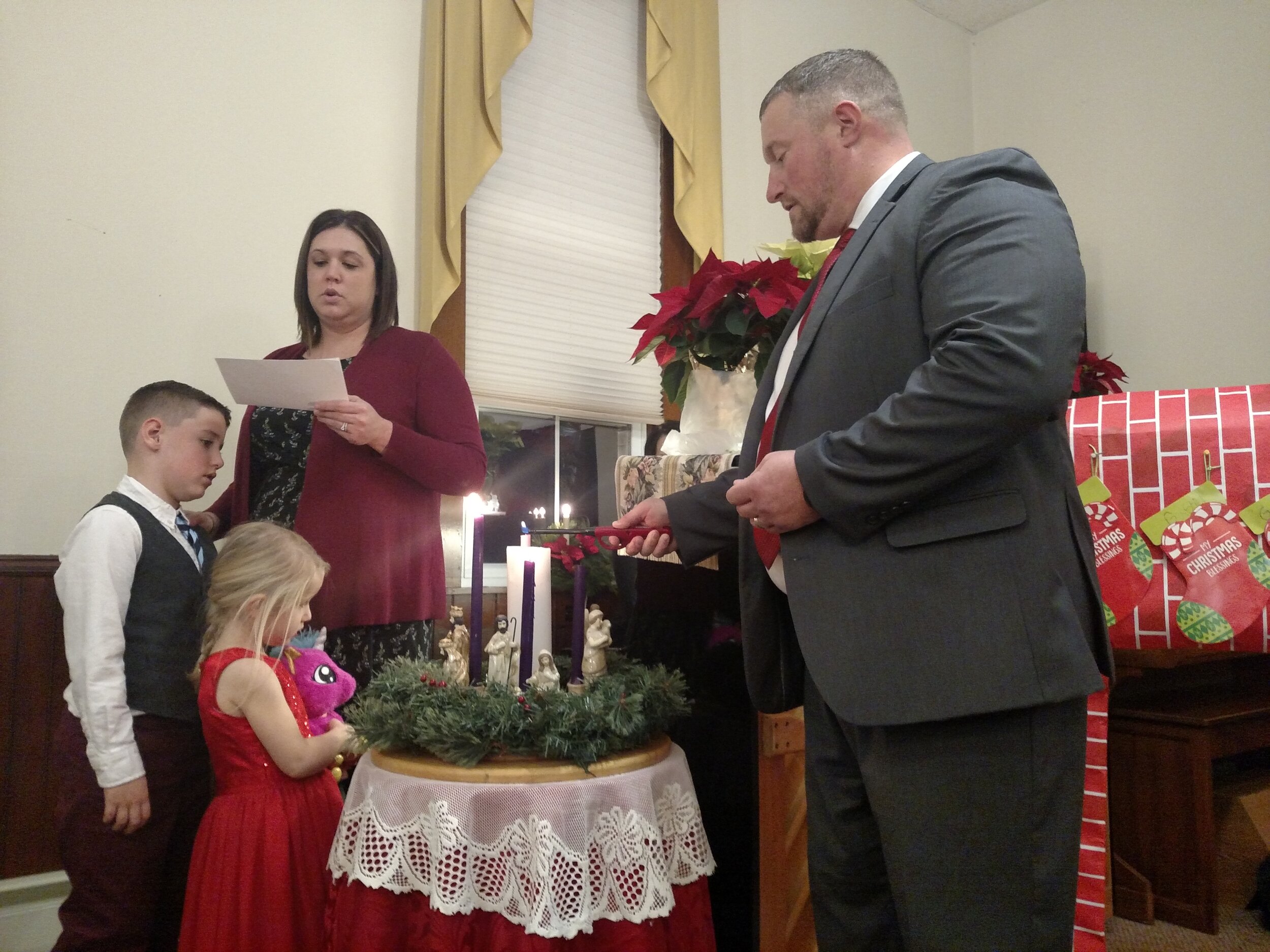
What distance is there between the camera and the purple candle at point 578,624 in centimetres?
148

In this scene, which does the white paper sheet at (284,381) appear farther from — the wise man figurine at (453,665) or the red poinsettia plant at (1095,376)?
the red poinsettia plant at (1095,376)

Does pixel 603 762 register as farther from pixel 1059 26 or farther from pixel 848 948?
pixel 1059 26

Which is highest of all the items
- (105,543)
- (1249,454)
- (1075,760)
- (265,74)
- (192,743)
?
(265,74)

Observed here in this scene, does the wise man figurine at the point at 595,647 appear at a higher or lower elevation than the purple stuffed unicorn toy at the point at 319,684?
higher

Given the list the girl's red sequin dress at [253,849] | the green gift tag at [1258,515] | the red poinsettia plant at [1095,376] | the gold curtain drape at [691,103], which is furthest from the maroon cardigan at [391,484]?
the red poinsettia plant at [1095,376]

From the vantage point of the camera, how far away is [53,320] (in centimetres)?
216

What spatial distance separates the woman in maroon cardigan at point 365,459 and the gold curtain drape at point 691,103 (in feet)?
5.04

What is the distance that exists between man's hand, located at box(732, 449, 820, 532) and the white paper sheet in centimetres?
88

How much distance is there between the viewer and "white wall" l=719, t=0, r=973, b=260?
140 inches

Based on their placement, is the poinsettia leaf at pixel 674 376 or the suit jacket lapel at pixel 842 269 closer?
the suit jacket lapel at pixel 842 269

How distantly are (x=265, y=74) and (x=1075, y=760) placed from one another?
2539mm

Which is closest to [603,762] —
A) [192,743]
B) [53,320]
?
[192,743]

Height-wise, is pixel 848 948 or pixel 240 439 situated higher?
pixel 240 439

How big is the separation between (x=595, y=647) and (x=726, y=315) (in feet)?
2.52
